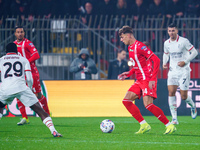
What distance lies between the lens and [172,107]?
10.6 m

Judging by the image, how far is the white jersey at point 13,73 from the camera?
731 cm

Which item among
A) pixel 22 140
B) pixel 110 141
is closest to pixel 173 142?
pixel 110 141

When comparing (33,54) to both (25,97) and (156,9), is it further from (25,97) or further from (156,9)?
(156,9)

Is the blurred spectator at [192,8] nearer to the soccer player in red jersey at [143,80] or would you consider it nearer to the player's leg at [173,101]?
the player's leg at [173,101]

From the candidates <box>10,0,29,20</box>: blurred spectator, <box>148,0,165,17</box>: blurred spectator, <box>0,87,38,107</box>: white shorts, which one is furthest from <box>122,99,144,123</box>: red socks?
<box>10,0,29,20</box>: blurred spectator

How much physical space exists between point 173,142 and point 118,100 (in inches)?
253

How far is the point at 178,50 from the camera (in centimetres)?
1035

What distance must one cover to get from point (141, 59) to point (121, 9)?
26.0 ft

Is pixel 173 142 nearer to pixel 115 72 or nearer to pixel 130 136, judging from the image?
pixel 130 136

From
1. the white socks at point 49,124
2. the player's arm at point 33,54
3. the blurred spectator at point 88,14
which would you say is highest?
the blurred spectator at point 88,14

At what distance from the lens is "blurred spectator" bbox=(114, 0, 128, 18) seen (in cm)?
1548

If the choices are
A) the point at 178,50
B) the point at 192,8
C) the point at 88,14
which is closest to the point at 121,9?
the point at 88,14

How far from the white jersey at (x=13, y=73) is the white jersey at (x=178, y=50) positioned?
4.38m

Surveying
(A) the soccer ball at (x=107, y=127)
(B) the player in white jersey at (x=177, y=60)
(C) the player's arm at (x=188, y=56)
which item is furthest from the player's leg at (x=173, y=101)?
(A) the soccer ball at (x=107, y=127)
